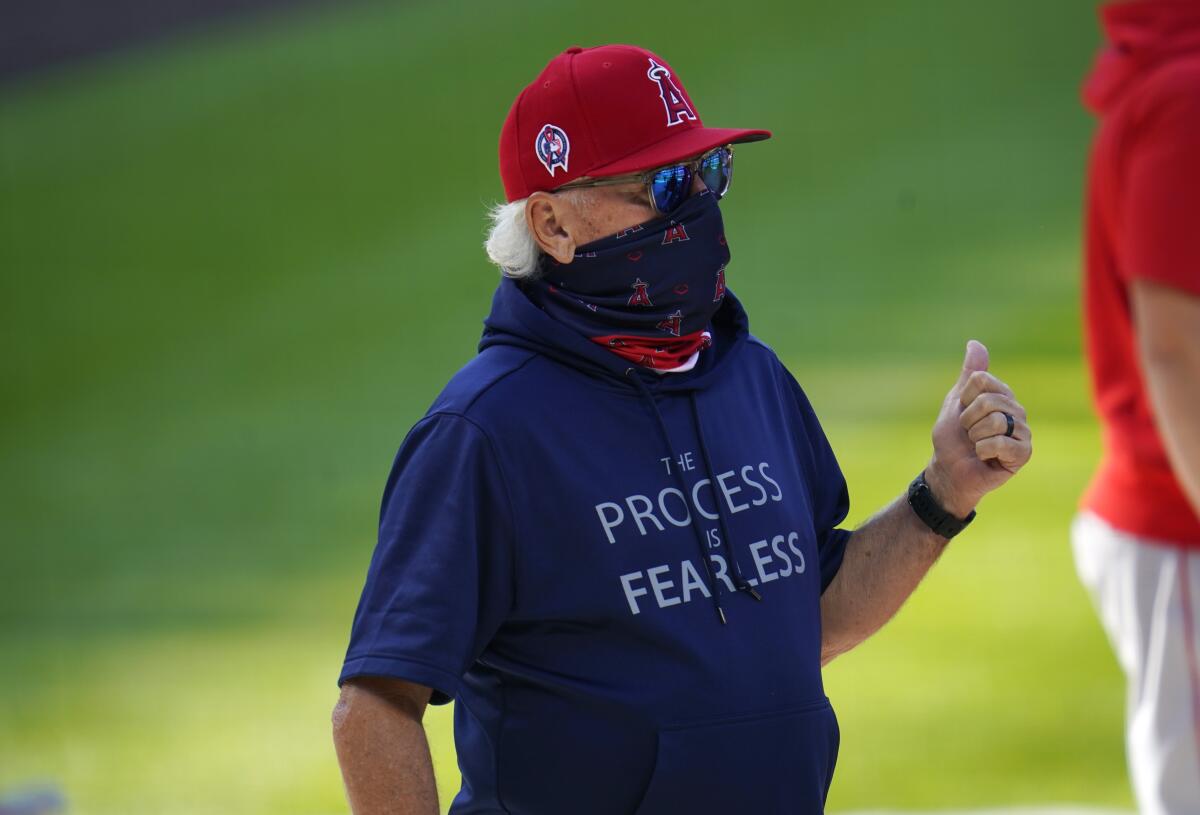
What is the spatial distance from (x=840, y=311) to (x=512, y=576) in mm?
8130

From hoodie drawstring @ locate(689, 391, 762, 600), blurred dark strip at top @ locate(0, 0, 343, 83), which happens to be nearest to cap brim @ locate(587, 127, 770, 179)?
hoodie drawstring @ locate(689, 391, 762, 600)

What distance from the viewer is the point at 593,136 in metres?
2.68

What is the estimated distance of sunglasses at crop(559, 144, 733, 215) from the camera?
8.96 ft

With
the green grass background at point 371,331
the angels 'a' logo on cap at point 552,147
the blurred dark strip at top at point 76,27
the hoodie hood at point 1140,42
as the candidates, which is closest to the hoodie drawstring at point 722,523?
the angels 'a' logo on cap at point 552,147

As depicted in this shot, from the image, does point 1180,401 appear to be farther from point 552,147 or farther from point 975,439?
point 552,147

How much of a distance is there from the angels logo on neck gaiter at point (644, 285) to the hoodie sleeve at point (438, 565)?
31 cm

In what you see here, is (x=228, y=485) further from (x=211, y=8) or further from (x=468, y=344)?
(x=211, y=8)

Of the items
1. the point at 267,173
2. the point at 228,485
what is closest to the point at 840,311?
the point at 228,485

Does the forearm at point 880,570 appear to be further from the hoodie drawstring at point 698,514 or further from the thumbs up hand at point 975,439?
the hoodie drawstring at point 698,514

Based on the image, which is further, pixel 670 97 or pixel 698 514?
pixel 670 97

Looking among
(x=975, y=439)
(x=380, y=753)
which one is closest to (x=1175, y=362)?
(x=975, y=439)

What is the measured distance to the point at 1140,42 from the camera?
9.81 feet

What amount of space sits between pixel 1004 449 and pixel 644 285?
65 cm

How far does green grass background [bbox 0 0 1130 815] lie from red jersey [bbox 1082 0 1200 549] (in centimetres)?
242
